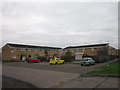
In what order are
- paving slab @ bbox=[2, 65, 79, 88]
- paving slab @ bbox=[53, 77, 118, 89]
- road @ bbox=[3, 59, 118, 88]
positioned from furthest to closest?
paving slab @ bbox=[2, 65, 79, 88] < road @ bbox=[3, 59, 118, 88] < paving slab @ bbox=[53, 77, 118, 89]

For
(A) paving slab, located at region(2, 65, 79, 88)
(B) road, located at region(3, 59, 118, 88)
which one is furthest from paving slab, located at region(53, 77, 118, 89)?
(A) paving slab, located at region(2, 65, 79, 88)

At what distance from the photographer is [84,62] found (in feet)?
82.5

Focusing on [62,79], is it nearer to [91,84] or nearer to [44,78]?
[44,78]

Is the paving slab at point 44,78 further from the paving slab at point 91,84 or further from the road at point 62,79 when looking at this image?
the paving slab at point 91,84

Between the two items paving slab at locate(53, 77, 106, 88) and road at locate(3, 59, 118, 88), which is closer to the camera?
paving slab at locate(53, 77, 106, 88)

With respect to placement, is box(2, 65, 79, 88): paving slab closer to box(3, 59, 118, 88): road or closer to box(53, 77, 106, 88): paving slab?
box(3, 59, 118, 88): road

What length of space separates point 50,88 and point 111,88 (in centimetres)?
362

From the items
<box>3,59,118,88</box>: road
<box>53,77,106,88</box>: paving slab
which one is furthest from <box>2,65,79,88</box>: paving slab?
<box>53,77,106,88</box>: paving slab

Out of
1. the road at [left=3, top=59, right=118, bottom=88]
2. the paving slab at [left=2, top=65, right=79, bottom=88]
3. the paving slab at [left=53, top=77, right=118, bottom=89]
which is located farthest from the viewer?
the paving slab at [left=2, top=65, right=79, bottom=88]

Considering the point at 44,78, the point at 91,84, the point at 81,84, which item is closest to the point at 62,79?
the point at 44,78

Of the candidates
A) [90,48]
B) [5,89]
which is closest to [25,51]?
[90,48]

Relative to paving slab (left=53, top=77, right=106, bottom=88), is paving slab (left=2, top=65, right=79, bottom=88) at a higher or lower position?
lower

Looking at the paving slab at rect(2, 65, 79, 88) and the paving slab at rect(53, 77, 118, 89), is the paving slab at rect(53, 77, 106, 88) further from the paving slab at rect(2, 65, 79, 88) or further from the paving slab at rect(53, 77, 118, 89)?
the paving slab at rect(2, 65, 79, 88)

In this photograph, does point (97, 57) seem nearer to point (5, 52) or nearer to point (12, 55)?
point (12, 55)
